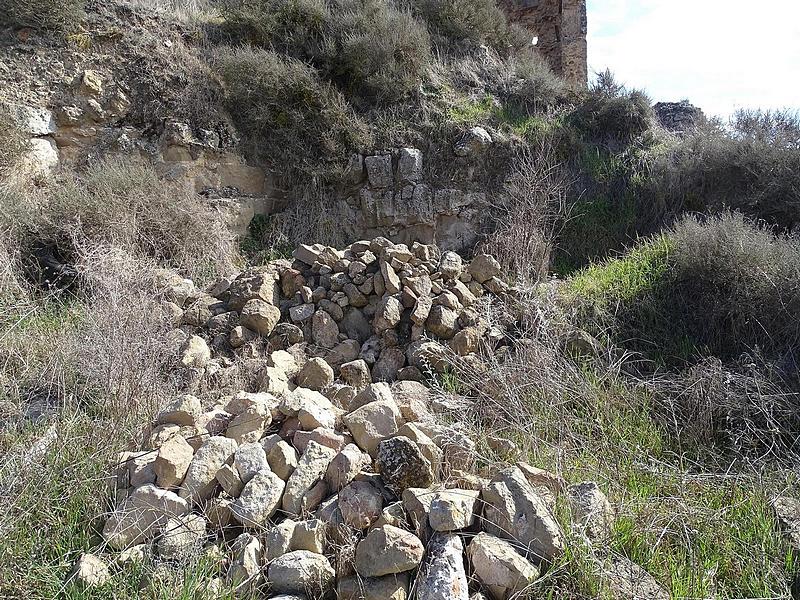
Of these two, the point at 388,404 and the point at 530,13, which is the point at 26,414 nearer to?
the point at 388,404

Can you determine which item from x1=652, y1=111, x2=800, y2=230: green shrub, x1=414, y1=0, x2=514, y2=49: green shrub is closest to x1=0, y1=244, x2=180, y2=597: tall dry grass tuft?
x1=652, y1=111, x2=800, y2=230: green shrub

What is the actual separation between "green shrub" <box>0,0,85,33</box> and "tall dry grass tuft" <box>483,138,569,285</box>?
21.1 ft

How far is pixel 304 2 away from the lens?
28.6ft

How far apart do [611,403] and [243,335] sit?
2.90 m

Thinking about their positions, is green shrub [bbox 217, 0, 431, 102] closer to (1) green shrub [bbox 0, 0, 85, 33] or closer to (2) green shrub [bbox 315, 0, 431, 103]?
(2) green shrub [bbox 315, 0, 431, 103]

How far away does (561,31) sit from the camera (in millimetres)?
13125

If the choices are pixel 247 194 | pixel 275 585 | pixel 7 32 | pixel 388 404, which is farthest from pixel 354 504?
pixel 7 32

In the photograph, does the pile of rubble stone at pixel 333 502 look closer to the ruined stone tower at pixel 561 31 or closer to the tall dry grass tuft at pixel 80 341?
the tall dry grass tuft at pixel 80 341

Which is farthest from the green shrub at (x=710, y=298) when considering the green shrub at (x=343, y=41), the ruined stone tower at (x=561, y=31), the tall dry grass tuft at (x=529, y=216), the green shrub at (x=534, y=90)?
the ruined stone tower at (x=561, y=31)

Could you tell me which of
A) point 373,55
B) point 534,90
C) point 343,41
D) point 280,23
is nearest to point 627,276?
point 534,90

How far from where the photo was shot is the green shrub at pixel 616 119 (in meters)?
8.88

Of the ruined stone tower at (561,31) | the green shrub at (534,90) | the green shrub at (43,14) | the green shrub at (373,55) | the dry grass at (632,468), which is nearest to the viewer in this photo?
the dry grass at (632,468)

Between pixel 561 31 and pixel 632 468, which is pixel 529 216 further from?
pixel 561 31

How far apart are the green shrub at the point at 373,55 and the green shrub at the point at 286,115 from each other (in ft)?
2.32
